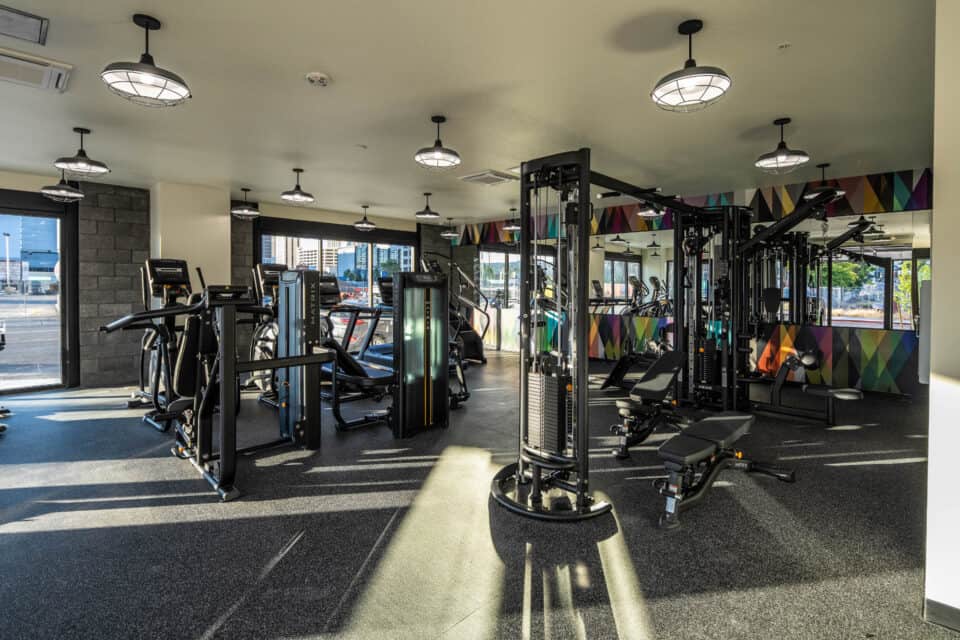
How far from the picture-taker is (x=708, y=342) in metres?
5.28

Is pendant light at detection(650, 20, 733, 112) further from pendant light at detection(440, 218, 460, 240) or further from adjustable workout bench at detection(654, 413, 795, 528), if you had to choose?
pendant light at detection(440, 218, 460, 240)

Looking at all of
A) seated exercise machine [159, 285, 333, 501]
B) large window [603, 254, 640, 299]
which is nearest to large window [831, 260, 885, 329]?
large window [603, 254, 640, 299]

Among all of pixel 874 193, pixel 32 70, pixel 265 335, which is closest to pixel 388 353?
pixel 265 335

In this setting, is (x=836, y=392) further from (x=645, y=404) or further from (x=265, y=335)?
(x=265, y=335)

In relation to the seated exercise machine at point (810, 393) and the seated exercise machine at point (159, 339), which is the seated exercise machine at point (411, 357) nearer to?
the seated exercise machine at point (159, 339)

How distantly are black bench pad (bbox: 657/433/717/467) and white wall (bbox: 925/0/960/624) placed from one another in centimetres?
94

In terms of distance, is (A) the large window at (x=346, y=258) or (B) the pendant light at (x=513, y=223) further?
(A) the large window at (x=346, y=258)

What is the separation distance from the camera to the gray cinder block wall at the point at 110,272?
6.71 meters

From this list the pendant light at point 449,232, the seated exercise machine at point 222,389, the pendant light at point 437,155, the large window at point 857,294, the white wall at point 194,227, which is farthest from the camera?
the pendant light at point 449,232

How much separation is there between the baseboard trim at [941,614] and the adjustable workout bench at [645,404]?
1.85 metres

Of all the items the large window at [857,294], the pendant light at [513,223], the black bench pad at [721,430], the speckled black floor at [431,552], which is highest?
the pendant light at [513,223]

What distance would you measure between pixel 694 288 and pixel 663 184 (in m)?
2.18

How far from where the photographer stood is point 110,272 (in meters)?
6.89

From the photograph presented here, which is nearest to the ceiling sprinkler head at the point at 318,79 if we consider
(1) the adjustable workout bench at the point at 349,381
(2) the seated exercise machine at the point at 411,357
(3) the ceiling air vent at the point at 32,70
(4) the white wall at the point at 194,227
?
(2) the seated exercise machine at the point at 411,357
